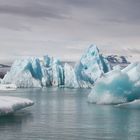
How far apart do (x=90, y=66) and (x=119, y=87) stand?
5511 centimetres

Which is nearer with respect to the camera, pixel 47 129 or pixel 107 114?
pixel 47 129

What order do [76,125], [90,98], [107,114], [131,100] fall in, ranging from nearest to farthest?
[76,125]
[107,114]
[131,100]
[90,98]

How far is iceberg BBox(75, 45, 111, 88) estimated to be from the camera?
9250cm

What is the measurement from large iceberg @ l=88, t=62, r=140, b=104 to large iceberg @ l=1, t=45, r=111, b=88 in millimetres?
50386

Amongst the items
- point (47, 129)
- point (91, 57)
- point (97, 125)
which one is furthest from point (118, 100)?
point (91, 57)

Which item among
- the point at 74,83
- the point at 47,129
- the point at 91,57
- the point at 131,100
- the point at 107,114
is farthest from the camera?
the point at 74,83

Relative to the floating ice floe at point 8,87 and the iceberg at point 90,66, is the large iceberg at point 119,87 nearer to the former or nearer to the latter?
the iceberg at point 90,66

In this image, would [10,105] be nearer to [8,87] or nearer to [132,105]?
[132,105]

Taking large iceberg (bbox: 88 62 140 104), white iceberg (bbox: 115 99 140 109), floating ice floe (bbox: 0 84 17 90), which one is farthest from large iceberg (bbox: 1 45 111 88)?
white iceberg (bbox: 115 99 140 109)

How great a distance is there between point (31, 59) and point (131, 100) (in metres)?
63.9

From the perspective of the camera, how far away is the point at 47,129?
23.0 metres

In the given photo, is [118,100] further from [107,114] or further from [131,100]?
[107,114]

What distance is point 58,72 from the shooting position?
10375 cm

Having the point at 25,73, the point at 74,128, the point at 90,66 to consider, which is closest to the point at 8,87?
the point at 25,73
